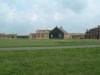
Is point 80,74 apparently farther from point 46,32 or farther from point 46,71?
point 46,32

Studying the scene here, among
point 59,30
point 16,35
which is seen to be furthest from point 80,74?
point 16,35

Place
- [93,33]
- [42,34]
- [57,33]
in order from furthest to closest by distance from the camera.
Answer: [42,34] → [93,33] → [57,33]

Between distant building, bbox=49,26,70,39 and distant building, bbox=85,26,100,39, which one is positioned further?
distant building, bbox=49,26,70,39

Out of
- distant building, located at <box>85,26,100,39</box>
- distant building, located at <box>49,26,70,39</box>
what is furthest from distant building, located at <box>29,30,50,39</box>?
distant building, located at <box>85,26,100,39</box>

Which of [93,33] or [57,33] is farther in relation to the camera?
[93,33]

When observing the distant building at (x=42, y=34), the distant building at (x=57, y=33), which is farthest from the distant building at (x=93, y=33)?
the distant building at (x=42, y=34)

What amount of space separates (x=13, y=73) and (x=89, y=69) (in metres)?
4.20

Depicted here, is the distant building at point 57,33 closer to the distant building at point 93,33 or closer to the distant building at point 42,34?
the distant building at point 42,34

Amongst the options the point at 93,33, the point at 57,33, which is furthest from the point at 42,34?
the point at 93,33

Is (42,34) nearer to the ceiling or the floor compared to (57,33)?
nearer to the floor

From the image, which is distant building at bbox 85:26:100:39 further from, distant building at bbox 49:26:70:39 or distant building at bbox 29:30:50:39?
distant building at bbox 29:30:50:39

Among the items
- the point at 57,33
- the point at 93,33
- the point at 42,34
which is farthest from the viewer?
the point at 42,34

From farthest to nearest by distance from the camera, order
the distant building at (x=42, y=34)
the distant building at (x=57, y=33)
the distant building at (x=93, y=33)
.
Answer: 1. the distant building at (x=42, y=34)
2. the distant building at (x=57, y=33)
3. the distant building at (x=93, y=33)

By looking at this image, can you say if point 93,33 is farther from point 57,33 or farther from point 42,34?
point 42,34
